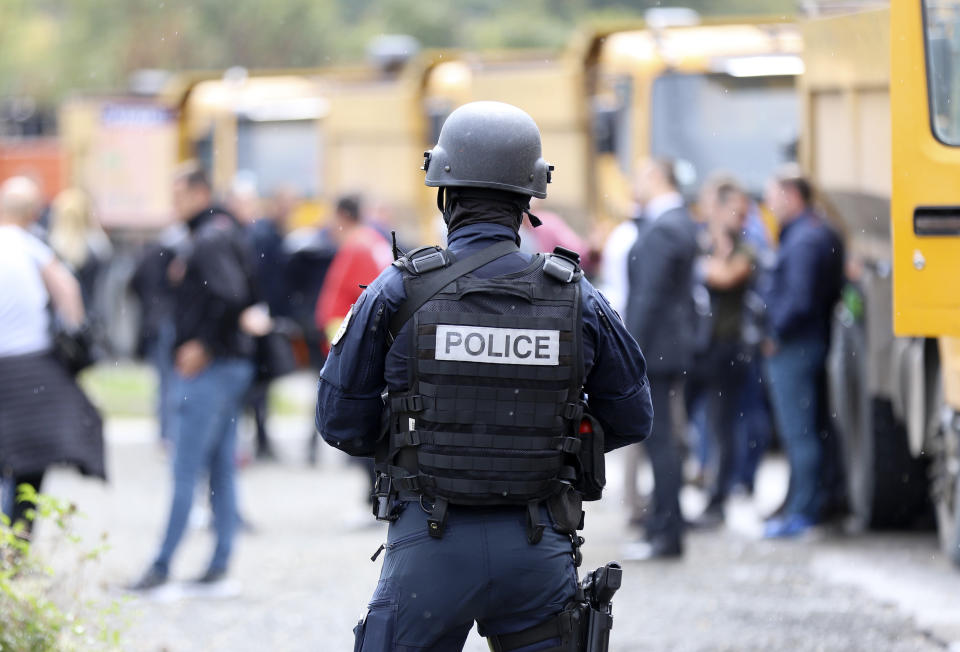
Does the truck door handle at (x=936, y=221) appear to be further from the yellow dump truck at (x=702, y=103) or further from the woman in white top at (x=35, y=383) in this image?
the yellow dump truck at (x=702, y=103)

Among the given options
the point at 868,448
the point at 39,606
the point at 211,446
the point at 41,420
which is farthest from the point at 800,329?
the point at 39,606

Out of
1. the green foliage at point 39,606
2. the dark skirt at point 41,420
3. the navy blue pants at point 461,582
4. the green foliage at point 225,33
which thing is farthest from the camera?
the green foliage at point 225,33

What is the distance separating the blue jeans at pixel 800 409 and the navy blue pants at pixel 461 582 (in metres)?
5.60

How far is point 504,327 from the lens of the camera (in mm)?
3707

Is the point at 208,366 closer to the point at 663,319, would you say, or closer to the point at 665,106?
the point at 663,319

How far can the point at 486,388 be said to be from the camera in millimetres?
3717

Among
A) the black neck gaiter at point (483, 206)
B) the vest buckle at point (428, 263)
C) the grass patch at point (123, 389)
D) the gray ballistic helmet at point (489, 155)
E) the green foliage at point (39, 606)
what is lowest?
the grass patch at point (123, 389)

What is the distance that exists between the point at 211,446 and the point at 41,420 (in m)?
0.93

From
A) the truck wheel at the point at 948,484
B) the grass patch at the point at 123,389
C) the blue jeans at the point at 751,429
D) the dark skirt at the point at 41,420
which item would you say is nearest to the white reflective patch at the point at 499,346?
the dark skirt at the point at 41,420

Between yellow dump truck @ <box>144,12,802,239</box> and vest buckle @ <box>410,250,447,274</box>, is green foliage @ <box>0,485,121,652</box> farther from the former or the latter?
yellow dump truck @ <box>144,12,802,239</box>

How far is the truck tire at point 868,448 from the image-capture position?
8.88 m

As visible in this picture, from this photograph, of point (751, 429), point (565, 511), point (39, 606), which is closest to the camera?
point (565, 511)

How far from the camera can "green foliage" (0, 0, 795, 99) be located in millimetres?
52500

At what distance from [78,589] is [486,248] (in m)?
2.35
